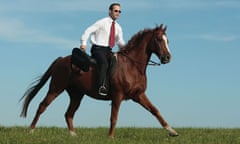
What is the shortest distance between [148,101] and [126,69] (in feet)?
3.52

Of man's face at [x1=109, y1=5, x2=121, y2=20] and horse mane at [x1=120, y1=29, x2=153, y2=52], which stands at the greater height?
man's face at [x1=109, y1=5, x2=121, y2=20]

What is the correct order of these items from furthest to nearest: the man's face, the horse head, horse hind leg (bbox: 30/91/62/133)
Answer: horse hind leg (bbox: 30/91/62/133), the man's face, the horse head

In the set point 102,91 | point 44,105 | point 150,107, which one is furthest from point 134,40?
point 44,105

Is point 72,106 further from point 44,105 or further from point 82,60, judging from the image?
point 82,60

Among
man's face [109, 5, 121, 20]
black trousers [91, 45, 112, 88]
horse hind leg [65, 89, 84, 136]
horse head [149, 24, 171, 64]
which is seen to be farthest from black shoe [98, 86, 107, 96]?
man's face [109, 5, 121, 20]

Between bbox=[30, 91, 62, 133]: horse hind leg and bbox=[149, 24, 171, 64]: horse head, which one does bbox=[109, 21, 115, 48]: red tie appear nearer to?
bbox=[149, 24, 171, 64]: horse head

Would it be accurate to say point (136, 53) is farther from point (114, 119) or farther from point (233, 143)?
point (233, 143)

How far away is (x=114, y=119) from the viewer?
12758 millimetres

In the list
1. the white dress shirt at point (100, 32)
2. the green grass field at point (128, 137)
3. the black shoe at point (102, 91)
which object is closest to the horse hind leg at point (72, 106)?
the green grass field at point (128, 137)

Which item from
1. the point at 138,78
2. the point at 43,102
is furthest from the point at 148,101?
the point at 43,102

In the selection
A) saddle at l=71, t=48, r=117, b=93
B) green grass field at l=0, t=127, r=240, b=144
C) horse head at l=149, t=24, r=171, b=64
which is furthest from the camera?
saddle at l=71, t=48, r=117, b=93

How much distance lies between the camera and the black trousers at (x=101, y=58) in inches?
513

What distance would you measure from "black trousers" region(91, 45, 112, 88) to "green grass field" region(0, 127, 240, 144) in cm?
160

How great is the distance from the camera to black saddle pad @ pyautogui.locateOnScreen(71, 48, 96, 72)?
44.3ft
